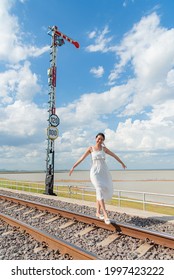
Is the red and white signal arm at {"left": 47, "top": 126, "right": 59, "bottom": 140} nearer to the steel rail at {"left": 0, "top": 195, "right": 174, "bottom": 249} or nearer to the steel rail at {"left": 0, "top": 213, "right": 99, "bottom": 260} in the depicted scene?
the steel rail at {"left": 0, "top": 195, "right": 174, "bottom": 249}

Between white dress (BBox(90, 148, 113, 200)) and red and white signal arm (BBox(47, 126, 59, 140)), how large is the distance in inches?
366

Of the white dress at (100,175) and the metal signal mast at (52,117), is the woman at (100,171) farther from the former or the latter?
the metal signal mast at (52,117)

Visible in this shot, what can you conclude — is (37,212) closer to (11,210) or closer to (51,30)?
(11,210)

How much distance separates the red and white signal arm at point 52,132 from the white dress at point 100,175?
9.29 meters

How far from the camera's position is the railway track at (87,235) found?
4684 mm

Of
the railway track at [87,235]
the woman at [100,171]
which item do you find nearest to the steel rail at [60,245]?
the railway track at [87,235]

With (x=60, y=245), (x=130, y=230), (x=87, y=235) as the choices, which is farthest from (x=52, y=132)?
(x=60, y=245)

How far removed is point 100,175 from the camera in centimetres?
648

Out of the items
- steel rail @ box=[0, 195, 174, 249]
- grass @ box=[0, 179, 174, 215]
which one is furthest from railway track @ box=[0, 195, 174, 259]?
grass @ box=[0, 179, 174, 215]

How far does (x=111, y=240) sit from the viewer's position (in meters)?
5.34

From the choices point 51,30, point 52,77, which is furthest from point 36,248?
point 51,30

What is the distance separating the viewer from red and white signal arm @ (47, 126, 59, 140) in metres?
15.4

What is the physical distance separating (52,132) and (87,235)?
1037 cm

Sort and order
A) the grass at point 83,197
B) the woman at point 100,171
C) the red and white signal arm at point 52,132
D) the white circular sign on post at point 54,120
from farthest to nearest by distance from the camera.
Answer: the white circular sign on post at point 54,120 → the red and white signal arm at point 52,132 → the grass at point 83,197 → the woman at point 100,171
